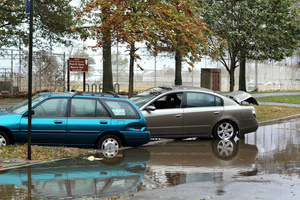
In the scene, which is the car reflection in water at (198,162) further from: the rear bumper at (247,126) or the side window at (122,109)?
the side window at (122,109)

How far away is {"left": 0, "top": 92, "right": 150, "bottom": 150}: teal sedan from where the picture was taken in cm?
1012

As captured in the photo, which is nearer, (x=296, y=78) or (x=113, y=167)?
(x=113, y=167)

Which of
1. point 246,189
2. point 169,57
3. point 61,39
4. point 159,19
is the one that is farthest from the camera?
point 169,57

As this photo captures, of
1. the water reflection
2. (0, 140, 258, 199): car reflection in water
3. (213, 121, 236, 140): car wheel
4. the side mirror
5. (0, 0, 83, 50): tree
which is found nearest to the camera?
(0, 140, 258, 199): car reflection in water

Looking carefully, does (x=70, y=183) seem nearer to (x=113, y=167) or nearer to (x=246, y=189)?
(x=113, y=167)

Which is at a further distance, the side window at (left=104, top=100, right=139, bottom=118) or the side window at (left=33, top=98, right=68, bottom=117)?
the side window at (left=104, top=100, right=139, bottom=118)

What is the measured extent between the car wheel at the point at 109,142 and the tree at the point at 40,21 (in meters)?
16.7

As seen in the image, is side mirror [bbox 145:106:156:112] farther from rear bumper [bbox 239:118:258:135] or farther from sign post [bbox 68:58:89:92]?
sign post [bbox 68:58:89:92]

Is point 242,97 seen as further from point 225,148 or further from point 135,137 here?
point 135,137

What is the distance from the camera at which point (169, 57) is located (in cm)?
3738

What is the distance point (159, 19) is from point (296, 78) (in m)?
43.8

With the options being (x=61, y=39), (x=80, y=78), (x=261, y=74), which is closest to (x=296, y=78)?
(x=261, y=74)

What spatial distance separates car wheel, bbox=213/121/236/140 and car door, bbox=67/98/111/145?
11.8 ft

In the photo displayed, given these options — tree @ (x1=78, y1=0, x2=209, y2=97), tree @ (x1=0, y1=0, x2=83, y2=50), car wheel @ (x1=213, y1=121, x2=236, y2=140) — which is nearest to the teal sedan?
car wheel @ (x1=213, y1=121, x2=236, y2=140)
